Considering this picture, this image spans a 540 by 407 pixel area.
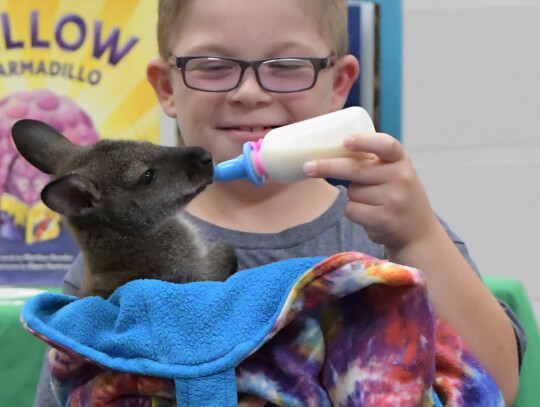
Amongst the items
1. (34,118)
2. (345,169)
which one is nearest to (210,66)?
(345,169)

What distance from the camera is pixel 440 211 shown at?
6.79ft

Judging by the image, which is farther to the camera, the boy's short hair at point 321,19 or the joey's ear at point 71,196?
the boy's short hair at point 321,19

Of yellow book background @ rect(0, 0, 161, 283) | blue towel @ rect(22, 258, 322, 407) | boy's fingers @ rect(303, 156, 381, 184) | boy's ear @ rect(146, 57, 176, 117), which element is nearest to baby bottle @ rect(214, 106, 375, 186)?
boy's fingers @ rect(303, 156, 381, 184)

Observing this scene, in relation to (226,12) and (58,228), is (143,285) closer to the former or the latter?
(226,12)

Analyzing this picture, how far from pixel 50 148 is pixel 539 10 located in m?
1.58

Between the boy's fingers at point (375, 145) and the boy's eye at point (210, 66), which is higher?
the boy's eye at point (210, 66)

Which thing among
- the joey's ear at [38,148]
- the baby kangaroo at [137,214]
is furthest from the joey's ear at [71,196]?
the joey's ear at [38,148]

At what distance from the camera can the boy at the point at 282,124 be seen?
851mm

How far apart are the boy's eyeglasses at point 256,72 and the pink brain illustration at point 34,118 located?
0.59 metres

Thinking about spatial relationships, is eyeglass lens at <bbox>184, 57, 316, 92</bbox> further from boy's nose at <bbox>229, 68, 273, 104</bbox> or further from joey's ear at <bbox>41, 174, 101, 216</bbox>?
joey's ear at <bbox>41, 174, 101, 216</bbox>

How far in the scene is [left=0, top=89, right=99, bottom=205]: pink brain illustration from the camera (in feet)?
5.40

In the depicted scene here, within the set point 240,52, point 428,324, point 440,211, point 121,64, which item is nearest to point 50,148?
point 240,52

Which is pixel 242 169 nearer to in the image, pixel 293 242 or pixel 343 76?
pixel 293 242

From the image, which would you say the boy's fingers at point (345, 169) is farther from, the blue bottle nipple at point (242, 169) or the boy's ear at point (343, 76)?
the boy's ear at point (343, 76)
